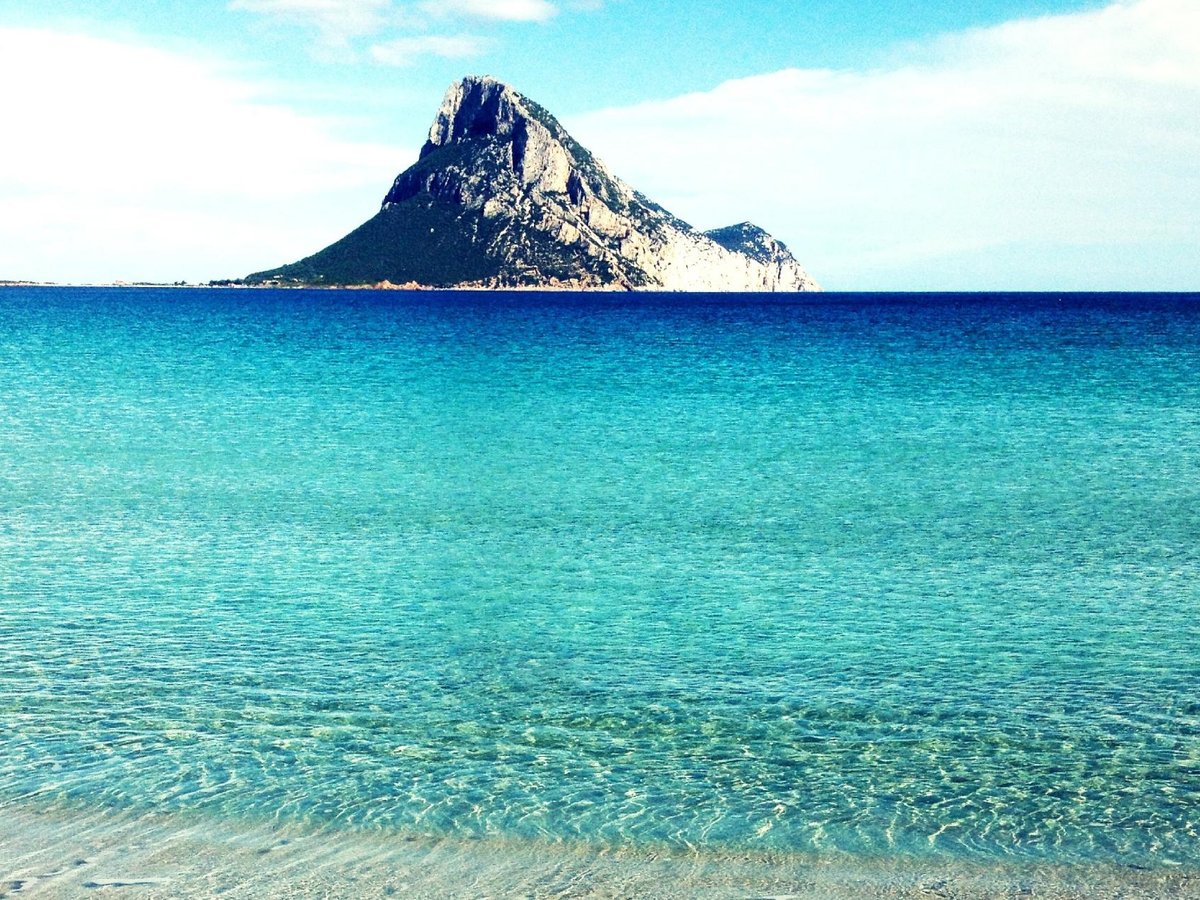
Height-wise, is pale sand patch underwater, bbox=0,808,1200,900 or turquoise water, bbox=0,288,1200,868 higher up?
turquoise water, bbox=0,288,1200,868

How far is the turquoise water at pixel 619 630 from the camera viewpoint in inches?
393

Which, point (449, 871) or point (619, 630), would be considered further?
point (619, 630)

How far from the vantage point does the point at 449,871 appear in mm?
8789

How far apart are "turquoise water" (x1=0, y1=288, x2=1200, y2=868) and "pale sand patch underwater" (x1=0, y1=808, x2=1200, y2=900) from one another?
0.27m

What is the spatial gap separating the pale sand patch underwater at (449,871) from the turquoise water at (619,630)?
0.27m

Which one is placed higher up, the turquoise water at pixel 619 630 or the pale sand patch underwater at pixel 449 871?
the turquoise water at pixel 619 630

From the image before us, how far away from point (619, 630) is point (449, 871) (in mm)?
6202

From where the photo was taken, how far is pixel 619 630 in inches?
582

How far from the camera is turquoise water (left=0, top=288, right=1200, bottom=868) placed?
9992 millimetres

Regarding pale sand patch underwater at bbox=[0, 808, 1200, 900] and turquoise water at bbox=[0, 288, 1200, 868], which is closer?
pale sand patch underwater at bbox=[0, 808, 1200, 900]

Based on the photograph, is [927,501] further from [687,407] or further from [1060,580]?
[687,407]

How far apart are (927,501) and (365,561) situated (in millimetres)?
11942

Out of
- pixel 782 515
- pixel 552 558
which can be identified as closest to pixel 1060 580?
pixel 782 515

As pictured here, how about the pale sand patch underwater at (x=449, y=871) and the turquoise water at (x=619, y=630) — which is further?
the turquoise water at (x=619, y=630)
